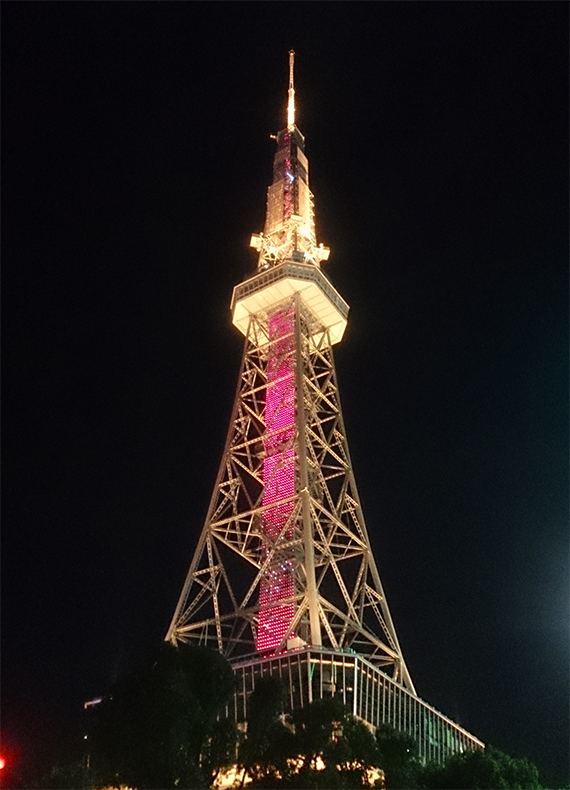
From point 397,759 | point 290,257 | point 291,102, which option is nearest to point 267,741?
point 397,759

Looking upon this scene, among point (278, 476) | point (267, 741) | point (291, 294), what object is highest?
point (291, 294)

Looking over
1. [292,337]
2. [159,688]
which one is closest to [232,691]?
[159,688]

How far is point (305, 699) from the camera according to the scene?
31.9 m

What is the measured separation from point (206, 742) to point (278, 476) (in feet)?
70.5

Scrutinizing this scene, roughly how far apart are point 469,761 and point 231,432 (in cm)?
2421

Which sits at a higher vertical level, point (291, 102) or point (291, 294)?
point (291, 102)

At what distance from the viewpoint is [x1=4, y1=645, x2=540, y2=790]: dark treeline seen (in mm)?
22281

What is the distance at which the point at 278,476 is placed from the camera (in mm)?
44062

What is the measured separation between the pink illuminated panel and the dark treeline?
12.0 m

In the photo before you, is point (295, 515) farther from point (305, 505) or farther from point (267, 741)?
point (267, 741)

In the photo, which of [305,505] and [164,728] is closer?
[164,728]

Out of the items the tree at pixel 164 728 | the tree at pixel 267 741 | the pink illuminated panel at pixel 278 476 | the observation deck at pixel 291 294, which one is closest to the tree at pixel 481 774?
the tree at pixel 267 741

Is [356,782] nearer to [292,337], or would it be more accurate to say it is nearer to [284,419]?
[284,419]

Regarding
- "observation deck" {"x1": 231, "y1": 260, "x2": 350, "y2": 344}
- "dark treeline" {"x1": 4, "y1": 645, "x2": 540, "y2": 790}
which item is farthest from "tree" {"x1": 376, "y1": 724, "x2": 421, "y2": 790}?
"observation deck" {"x1": 231, "y1": 260, "x2": 350, "y2": 344}
